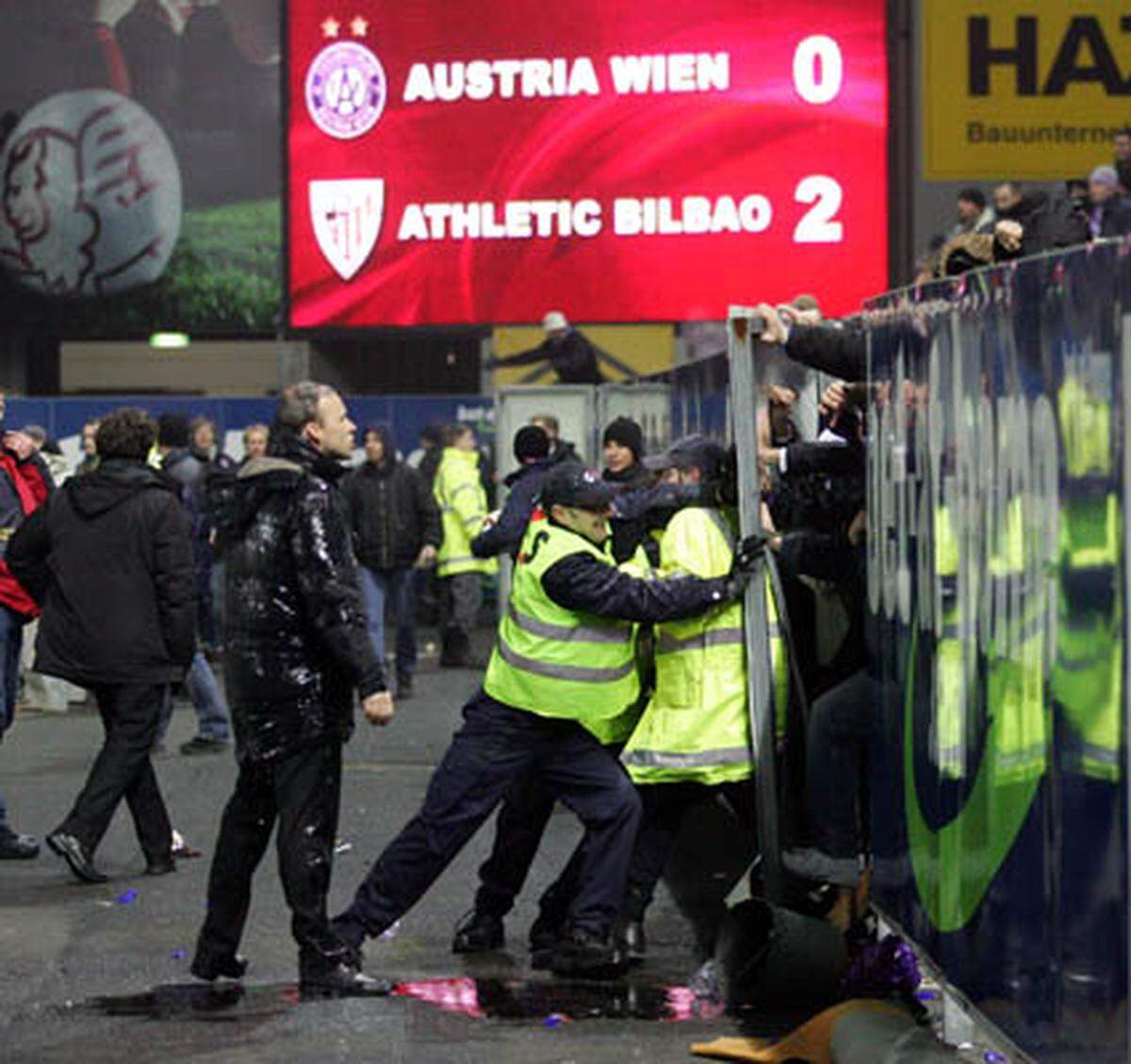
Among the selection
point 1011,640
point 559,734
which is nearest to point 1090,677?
point 1011,640

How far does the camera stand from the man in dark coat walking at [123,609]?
37.7ft

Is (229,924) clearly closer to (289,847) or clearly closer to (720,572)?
(289,847)

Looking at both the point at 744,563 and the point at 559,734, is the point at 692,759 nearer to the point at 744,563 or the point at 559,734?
the point at 559,734

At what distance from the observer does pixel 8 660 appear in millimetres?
12477

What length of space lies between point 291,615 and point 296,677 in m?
0.18

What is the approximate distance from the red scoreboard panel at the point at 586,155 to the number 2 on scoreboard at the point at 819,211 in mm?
15

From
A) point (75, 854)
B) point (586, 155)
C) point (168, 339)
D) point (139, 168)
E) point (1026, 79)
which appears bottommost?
point (75, 854)

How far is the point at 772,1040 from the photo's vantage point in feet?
27.6

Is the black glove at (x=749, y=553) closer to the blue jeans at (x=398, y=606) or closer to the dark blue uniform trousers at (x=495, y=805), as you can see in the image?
the dark blue uniform trousers at (x=495, y=805)

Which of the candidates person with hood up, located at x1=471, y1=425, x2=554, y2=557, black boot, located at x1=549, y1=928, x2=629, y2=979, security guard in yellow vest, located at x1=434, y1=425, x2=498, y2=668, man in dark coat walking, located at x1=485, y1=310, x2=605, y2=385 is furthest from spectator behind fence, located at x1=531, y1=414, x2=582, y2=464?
black boot, located at x1=549, y1=928, x2=629, y2=979

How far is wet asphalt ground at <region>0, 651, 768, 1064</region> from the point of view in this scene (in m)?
8.40

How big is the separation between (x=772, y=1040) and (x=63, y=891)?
3.65m

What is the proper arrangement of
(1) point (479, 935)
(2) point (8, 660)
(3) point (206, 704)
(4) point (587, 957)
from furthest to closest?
1. (3) point (206, 704)
2. (2) point (8, 660)
3. (1) point (479, 935)
4. (4) point (587, 957)

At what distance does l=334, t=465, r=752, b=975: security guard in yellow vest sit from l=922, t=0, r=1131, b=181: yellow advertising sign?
A: 15.3m
